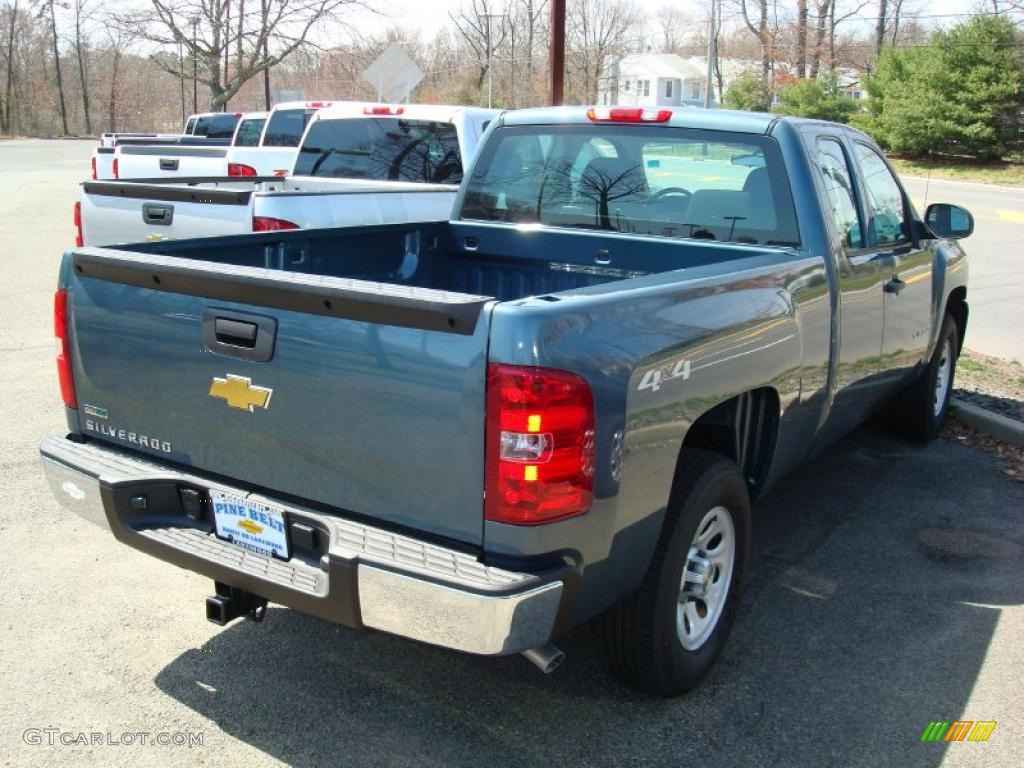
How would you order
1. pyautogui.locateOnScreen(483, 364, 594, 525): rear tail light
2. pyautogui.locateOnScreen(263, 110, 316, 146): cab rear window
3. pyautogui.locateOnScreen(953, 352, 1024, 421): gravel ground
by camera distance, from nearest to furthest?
1. pyautogui.locateOnScreen(483, 364, 594, 525): rear tail light
2. pyautogui.locateOnScreen(953, 352, 1024, 421): gravel ground
3. pyautogui.locateOnScreen(263, 110, 316, 146): cab rear window

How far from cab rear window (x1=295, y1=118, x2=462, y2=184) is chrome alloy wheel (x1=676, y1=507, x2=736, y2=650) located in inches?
216

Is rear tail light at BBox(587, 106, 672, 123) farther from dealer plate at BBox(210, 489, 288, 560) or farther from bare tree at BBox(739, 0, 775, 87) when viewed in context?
bare tree at BBox(739, 0, 775, 87)

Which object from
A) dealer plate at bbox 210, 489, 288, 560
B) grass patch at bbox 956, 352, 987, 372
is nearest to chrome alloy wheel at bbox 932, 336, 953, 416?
grass patch at bbox 956, 352, 987, 372

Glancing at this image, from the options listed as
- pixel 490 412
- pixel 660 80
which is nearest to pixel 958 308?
pixel 490 412

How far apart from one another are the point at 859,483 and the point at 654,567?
309 centimetres

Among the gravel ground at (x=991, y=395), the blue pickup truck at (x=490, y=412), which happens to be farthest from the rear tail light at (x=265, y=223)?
the gravel ground at (x=991, y=395)

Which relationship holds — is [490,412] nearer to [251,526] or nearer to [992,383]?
[251,526]

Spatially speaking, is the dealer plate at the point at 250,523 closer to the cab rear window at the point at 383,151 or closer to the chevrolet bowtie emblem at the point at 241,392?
the chevrolet bowtie emblem at the point at 241,392

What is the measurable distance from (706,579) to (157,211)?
4985 millimetres

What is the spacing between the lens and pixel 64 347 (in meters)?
3.38

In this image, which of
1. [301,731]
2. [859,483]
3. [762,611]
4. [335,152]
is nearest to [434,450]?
[301,731]

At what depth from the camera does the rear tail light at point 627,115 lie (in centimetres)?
459

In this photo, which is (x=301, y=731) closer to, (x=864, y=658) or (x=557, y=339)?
(x=557, y=339)

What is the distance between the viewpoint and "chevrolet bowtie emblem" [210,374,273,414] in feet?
9.62
